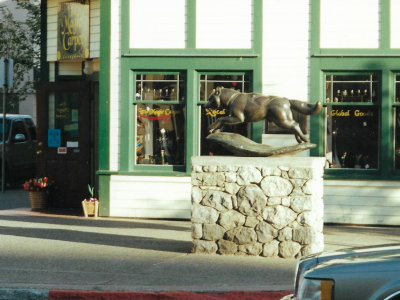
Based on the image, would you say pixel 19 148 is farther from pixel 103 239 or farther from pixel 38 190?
pixel 103 239

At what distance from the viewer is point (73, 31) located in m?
14.7

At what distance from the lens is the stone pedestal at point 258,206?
377 inches

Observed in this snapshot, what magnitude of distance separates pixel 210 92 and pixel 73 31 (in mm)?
3121

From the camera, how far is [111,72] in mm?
13781

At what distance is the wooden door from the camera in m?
15.0

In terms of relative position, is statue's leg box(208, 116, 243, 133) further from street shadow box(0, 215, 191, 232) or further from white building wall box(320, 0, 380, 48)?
white building wall box(320, 0, 380, 48)

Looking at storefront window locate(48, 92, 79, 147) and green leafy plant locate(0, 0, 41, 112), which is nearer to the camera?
storefront window locate(48, 92, 79, 147)

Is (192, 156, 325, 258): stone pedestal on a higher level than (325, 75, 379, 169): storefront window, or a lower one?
lower

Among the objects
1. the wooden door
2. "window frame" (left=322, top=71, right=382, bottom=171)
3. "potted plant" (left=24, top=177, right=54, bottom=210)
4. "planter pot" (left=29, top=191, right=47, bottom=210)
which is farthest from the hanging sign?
"window frame" (left=322, top=71, right=382, bottom=171)

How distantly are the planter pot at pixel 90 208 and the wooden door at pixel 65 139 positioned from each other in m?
1.21

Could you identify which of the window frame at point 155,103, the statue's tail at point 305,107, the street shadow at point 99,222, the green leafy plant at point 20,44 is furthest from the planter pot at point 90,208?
the green leafy plant at point 20,44

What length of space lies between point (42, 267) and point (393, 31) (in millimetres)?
7529

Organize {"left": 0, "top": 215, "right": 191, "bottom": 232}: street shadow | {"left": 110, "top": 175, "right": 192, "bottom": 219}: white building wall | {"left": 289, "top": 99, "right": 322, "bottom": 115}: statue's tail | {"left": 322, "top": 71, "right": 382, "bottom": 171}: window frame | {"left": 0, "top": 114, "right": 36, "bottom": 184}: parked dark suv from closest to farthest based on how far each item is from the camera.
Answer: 1. {"left": 289, "top": 99, "right": 322, "bottom": 115}: statue's tail
2. {"left": 0, "top": 215, "right": 191, "bottom": 232}: street shadow
3. {"left": 322, "top": 71, "right": 382, "bottom": 171}: window frame
4. {"left": 110, "top": 175, "right": 192, "bottom": 219}: white building wall
5. {"left": 0, "top": 114, "right": 36, "bottom": 184}: parked dark suv

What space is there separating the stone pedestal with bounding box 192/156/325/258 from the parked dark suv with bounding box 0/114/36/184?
11.0m
